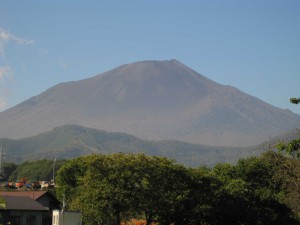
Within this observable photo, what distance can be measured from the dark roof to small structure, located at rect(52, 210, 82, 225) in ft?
18.4

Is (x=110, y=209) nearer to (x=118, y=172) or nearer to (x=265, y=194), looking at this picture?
(x=118, y=172)

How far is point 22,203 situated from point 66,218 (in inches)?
298

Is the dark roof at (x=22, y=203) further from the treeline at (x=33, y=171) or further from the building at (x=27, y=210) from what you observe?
the treeline at (x=33, y=171)

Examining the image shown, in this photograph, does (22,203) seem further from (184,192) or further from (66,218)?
(184,192)

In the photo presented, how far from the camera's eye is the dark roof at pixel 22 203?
52147 millimetres

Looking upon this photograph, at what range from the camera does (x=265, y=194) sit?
5631 centimetres

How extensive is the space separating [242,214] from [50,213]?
1787cm

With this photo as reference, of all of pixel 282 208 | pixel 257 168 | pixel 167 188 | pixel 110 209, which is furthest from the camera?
pixel 257 168

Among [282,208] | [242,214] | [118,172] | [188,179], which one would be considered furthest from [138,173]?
[282,208]

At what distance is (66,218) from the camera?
156ft

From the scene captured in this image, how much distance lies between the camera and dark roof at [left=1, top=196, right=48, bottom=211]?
171 ft

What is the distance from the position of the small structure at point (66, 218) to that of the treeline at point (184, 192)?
2.30 ft

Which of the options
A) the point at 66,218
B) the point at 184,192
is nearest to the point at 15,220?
the point at 66,218

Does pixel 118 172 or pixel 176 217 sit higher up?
pixel 118 172
